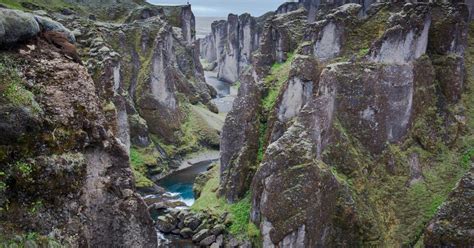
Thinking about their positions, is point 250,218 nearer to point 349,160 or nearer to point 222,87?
point 349,160

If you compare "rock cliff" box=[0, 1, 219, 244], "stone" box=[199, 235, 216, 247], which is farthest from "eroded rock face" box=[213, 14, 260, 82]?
"rock cliff" box=[0, 1, 219, 244]

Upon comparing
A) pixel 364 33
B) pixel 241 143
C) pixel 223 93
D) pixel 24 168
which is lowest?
pixel 223 93

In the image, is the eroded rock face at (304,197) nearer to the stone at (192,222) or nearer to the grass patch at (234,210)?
the grass patch at (234,210)

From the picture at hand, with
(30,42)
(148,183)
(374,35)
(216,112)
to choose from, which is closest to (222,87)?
(216,112)

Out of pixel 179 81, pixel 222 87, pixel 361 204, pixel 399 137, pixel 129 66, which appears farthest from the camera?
pixel 222 87

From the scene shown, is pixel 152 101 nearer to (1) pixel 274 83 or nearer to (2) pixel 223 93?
(1) pixel 274 83

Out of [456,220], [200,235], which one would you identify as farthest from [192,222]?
[456,220]

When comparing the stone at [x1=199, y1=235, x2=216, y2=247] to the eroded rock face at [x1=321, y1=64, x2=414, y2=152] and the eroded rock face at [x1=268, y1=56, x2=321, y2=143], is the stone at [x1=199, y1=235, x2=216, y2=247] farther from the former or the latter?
the eroded rock face at [x1=321, y1=64, x2=414, y2=152]
